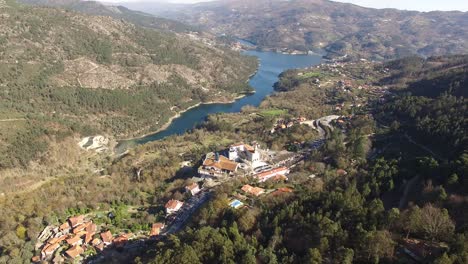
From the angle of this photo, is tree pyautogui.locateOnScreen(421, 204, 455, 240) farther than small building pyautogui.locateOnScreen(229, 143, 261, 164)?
No

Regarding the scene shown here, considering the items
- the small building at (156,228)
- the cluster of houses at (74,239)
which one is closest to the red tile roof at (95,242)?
the cluster of houses at (74,239)

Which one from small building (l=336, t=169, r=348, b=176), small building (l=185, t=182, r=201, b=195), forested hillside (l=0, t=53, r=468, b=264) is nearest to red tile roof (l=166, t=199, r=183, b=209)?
forested hillside (l=0, t=53, r=468, b=264)

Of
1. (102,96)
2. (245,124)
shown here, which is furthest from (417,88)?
(102,96)

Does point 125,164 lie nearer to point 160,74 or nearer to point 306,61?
point 160,74

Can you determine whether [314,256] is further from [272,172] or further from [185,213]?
[272,172]

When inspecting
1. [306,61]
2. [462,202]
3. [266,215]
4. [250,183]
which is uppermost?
[462,202]

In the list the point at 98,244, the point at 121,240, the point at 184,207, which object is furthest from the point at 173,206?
the point at 98,244

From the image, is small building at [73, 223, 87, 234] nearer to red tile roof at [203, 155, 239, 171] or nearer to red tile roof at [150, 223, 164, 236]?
red tile roof at [150, 223, 164, 236]
